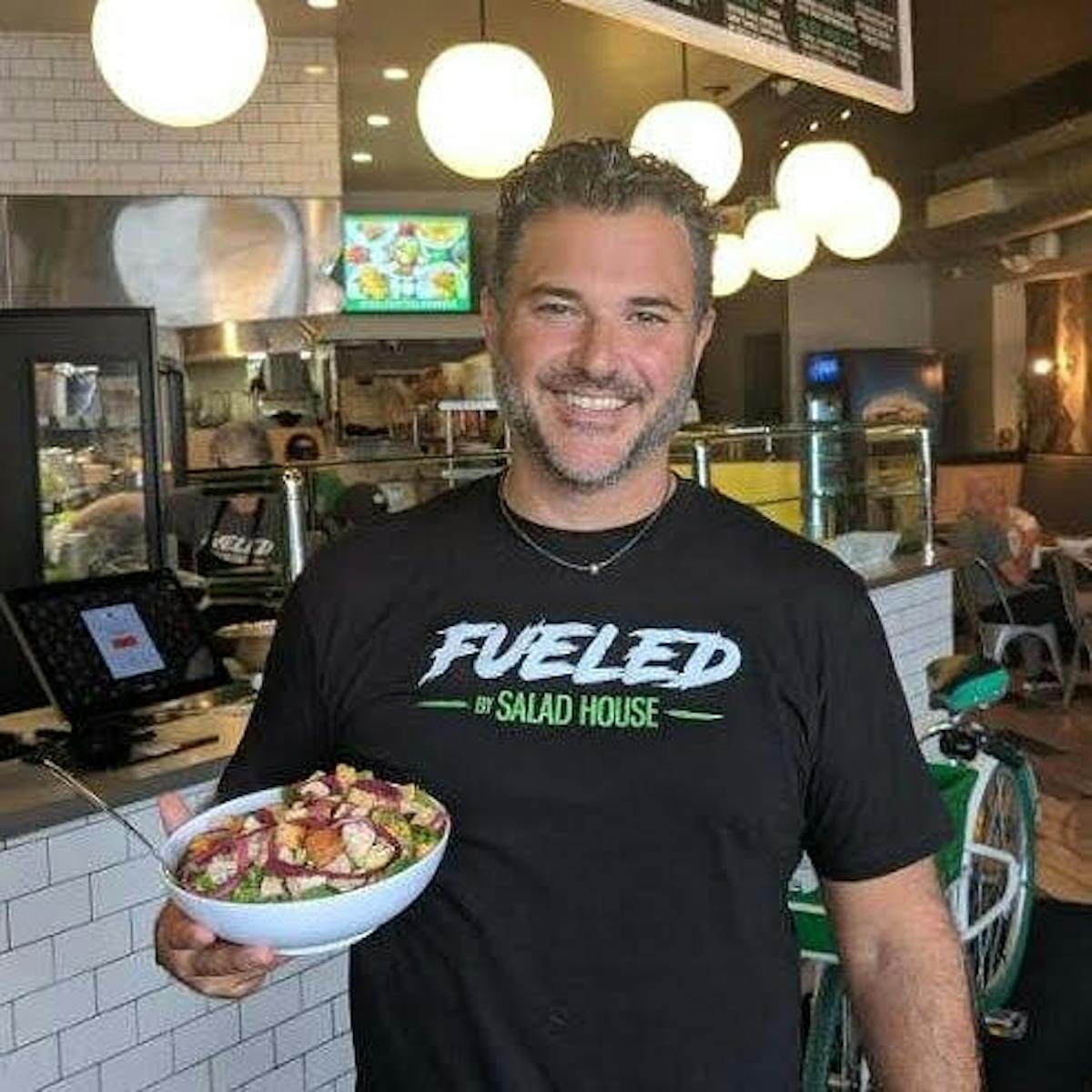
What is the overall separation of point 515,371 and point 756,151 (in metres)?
8.50

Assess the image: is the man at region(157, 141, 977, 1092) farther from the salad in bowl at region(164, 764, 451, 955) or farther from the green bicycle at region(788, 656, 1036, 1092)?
the green bicycle at region(788, 656, 1036, 1092)

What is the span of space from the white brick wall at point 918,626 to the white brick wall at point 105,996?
2.42 m

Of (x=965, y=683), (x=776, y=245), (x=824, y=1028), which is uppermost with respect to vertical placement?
(x=776, y=245)

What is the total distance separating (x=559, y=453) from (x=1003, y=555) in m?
6.89

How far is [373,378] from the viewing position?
33.8 feet

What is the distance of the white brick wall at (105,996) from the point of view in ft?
7.22

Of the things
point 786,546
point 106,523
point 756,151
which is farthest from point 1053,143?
point 786,546

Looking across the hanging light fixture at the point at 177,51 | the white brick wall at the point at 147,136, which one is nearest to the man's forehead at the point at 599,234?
the hanging light fixture at the point at 177,51

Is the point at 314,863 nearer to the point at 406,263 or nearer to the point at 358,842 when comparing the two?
the point at 358,842

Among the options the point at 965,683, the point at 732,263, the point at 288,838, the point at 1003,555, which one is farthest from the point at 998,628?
the point at 288,838

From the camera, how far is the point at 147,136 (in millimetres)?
5793

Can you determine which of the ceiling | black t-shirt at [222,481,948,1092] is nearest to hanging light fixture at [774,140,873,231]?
the ceiling

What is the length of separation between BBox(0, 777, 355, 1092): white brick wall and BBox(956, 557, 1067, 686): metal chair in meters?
6.06

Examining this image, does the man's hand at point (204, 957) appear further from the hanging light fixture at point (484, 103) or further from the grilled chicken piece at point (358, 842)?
the hanging light fixture at point (484, 103)
